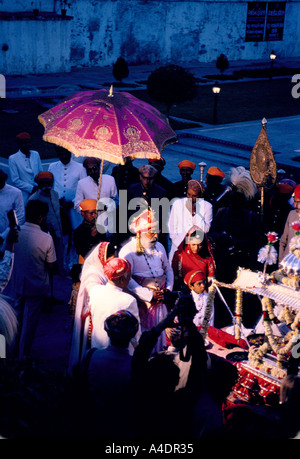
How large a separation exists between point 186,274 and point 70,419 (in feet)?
11.4

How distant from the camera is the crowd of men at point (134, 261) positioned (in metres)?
4.40

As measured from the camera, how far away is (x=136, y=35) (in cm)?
3416

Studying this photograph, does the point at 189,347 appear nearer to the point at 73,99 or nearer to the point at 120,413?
the point at 120,413

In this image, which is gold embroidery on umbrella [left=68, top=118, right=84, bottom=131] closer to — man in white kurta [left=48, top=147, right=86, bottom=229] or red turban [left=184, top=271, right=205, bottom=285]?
red turban [left=184, top=271, right=205, bottom=285]

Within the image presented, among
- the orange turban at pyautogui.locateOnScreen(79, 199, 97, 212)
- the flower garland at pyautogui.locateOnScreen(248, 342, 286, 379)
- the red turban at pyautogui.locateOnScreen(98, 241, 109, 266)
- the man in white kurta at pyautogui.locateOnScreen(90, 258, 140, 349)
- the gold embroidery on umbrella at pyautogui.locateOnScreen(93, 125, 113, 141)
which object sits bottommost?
the flower garland at pyautogui.locateOnScreen(248, 342, 286, 379)

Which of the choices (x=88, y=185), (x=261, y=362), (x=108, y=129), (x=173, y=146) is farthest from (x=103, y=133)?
(x=173, y=146)

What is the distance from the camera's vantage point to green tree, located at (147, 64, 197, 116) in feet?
61.5

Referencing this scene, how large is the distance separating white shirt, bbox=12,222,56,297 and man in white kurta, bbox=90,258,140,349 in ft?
3.26

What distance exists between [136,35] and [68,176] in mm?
26666

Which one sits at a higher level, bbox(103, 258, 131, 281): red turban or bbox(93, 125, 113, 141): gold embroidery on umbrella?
bbox(93, 125, 113, 141): gold embroidery on umbrella

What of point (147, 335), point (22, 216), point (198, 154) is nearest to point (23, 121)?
point (198, 154)

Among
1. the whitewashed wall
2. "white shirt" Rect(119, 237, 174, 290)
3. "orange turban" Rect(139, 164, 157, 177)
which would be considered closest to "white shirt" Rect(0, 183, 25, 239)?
"orange turban" Rect(139, 164, 157, 177)

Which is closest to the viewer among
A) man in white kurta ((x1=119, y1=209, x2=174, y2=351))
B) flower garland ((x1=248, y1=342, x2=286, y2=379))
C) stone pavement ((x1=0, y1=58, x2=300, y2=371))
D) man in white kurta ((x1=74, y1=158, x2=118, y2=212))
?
flower garland ((x1=248, y1=342, x2=286, y2=379))

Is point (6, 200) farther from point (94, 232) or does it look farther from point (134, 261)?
point (134, 261)
